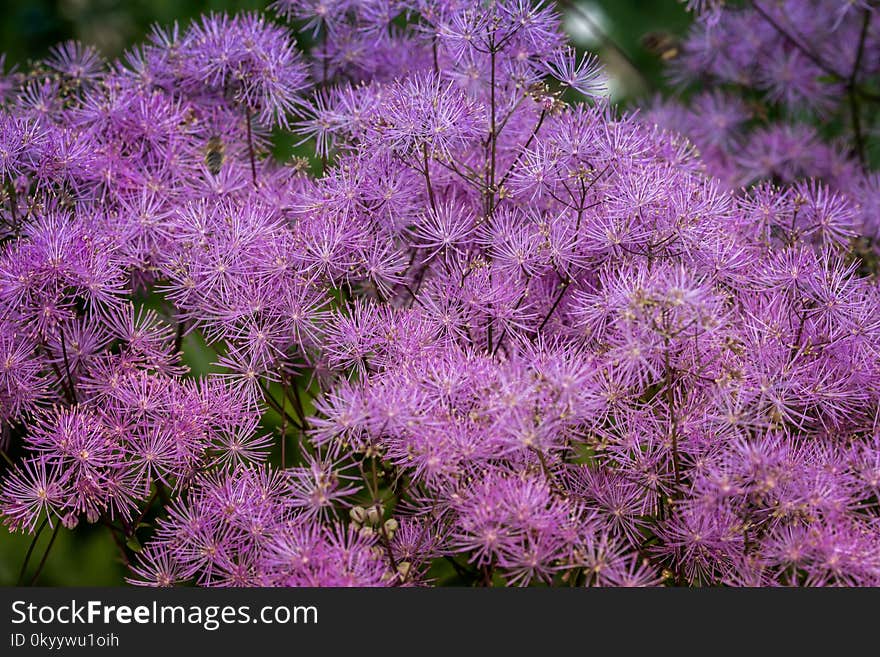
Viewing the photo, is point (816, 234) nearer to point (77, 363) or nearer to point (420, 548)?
point (420, 548)

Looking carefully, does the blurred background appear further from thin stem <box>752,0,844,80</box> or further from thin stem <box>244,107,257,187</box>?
thin stem <box>244,107,257,187</box>

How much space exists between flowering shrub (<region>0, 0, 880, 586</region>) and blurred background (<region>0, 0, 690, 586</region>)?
486 millimetres

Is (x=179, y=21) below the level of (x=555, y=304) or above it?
above

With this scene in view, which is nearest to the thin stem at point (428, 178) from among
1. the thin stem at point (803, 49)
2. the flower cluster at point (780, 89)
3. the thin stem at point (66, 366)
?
the thin stem at point (66, 366)

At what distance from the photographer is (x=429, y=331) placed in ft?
2.89

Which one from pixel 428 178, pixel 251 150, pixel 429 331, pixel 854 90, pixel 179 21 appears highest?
pixel 179 21

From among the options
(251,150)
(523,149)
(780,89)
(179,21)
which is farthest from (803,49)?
(179,21)

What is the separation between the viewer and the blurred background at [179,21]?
62.2 inches

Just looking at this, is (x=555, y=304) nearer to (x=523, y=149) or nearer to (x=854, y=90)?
(x=523, y=149)

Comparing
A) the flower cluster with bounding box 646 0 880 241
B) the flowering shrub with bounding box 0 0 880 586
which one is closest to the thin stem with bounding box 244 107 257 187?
the flowering shrub with bounding box 0 0 880 586

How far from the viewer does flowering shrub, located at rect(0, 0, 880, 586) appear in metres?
0.77

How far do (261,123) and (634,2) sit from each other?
1.43 metres

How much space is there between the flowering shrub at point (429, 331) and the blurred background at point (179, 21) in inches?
19.1

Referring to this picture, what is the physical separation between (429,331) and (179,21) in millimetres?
1106
